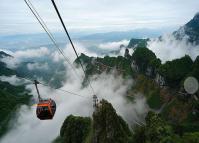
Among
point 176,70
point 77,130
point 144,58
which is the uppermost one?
point 144,58

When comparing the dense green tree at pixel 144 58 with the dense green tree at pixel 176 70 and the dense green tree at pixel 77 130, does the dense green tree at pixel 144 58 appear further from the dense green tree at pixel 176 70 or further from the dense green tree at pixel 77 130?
the dense green tree at pixel 77 130

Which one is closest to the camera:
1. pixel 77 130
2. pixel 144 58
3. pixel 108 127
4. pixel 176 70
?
pixel 108 127

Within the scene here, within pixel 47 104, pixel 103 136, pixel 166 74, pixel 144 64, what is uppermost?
pixel 144 64

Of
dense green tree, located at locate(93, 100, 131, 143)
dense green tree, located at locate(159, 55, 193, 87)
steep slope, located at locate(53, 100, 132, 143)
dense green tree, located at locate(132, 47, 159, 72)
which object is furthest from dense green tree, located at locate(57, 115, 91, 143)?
dense green tree, located at locate(132, 47, 159, 72)

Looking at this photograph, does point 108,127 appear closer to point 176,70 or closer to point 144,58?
point 176,70

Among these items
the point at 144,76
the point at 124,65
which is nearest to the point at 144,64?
the point at 144,76

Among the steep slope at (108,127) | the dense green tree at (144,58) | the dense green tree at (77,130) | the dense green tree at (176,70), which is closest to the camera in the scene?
the steep slope at (108,127)

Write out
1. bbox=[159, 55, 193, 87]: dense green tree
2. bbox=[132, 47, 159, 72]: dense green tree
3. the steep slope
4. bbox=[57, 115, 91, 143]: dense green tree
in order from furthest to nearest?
bbox=[132, 47, 159, 72]: dense green tree → bbox=[159, 55, 193, 87]: dense green tree → bbox=[57, 115, 91, 143]: dense green tree → the steep slope

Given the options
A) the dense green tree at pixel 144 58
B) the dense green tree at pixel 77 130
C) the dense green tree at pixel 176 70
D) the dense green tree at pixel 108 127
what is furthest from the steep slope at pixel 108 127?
the dense green tree at pixel 144 58

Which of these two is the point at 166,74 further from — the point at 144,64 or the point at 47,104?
the point at 47,104

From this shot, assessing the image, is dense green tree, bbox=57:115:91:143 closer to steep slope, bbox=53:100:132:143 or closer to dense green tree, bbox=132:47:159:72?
steep slope, bbox=53:100:132:143

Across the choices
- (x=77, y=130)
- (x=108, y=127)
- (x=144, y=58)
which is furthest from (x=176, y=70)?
(x=108, y=127)
